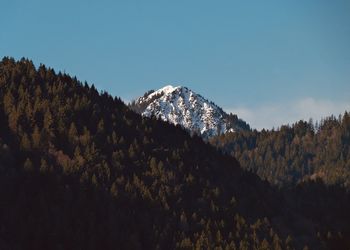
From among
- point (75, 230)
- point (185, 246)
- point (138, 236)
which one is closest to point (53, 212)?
point (75, 230)

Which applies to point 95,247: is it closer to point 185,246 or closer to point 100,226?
point 100,226

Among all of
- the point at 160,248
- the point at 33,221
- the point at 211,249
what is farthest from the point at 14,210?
the point at 211,249

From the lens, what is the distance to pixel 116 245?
194 metres

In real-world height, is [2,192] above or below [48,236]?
above

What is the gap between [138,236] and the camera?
200 meters

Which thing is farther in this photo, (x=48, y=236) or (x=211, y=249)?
(x=211, y=249)

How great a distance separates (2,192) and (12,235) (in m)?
20.7

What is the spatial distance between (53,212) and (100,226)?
44.1 feet

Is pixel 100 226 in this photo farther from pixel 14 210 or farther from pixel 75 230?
pixel 14 210

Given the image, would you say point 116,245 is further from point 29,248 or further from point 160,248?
point 29,248

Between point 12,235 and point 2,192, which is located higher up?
point 2,192

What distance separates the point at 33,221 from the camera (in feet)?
615

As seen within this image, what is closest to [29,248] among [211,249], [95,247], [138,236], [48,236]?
[48,236]

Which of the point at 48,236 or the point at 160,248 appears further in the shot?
the point at 160,248
